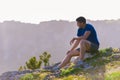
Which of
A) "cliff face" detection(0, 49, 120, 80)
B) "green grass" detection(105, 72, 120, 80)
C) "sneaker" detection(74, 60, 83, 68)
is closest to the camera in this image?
"green grass" detection(105, 72, 120, 80)

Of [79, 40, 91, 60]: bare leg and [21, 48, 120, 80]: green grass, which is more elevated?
[79, 40, 91, 60]: bare leg

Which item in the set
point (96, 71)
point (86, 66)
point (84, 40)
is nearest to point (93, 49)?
point (84, 40)

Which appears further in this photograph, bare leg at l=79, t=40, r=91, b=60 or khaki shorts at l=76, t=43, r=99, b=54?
khaki shorts at l=76, t=43, r=99, b=54

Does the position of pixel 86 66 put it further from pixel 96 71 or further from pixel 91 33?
pixel 91 33

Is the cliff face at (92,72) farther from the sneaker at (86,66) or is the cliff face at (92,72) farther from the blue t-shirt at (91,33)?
the blue t-shirt at (91,33)

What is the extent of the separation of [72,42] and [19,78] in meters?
3.58

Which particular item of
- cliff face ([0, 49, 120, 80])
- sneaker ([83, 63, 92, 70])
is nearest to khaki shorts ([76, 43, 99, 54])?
cliff face ([0, 49, 120, 80])

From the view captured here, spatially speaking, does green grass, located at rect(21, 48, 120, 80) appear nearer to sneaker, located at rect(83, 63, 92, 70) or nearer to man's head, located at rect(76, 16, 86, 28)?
sneaker, located at rect(83, 63, 92, 70)

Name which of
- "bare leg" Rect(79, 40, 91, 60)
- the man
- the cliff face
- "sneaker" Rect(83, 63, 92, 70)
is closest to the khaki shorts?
the man

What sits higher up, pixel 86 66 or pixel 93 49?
pixel 93 49

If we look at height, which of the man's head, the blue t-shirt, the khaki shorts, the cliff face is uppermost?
the man's head

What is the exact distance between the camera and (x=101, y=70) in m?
Result: 19.8

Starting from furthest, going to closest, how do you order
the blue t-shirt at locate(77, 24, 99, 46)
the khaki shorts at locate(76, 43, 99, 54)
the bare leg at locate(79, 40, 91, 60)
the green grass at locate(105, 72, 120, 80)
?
the blue t-shirt at locate(77, 24, 99, 46)
the khaki shorts at locate(76, 43, 99, 54)
the bare leg at locate(79, 40, 91, 60)
the green grass at locate(105, 72, 120, 80)

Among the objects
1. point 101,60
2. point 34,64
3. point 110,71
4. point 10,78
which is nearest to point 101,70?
point 110,71
